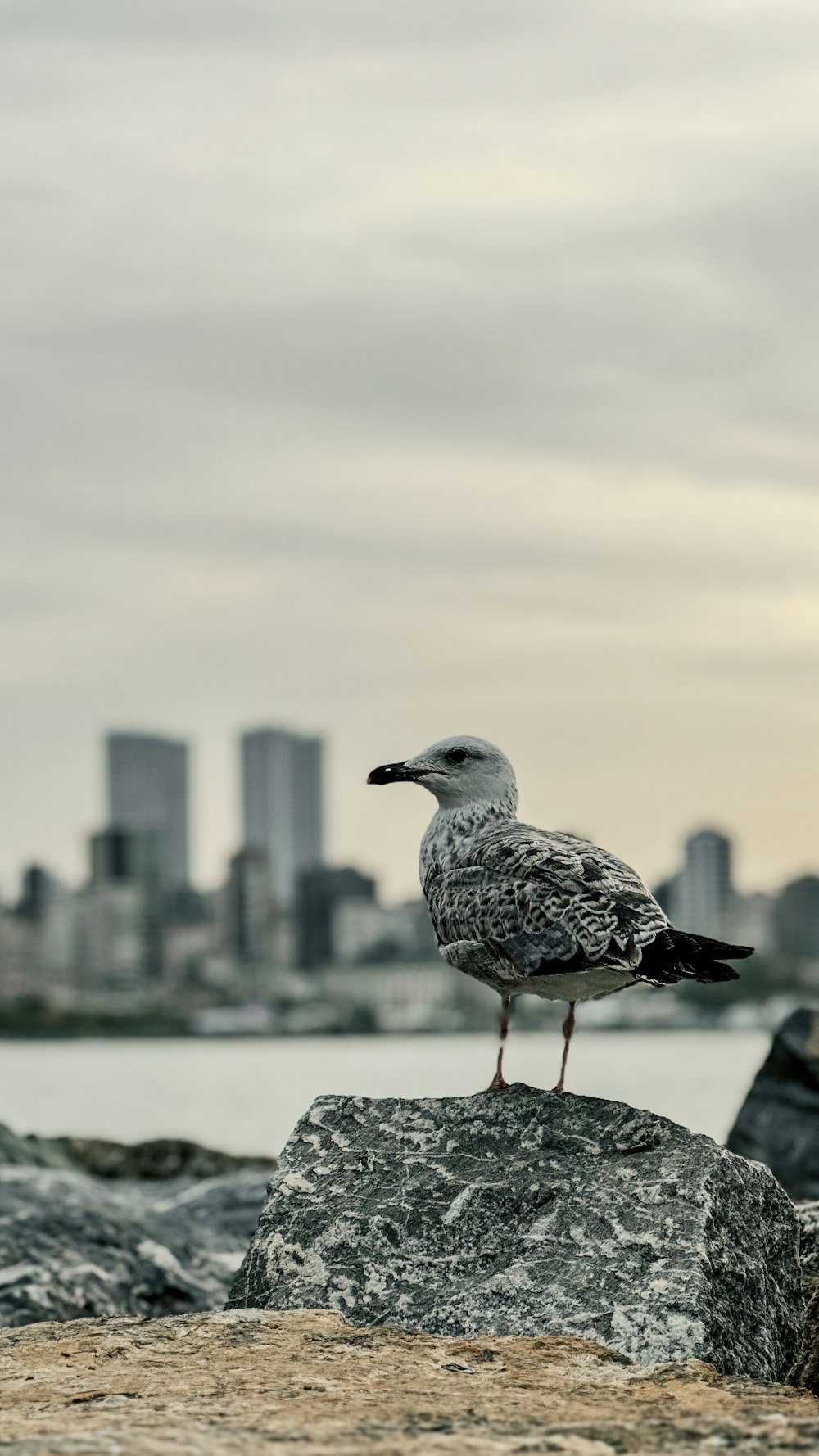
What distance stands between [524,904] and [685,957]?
2.07 ft

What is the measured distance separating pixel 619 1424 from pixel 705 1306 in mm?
1348

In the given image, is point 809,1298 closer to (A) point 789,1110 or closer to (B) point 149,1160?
(A) point 789,1110

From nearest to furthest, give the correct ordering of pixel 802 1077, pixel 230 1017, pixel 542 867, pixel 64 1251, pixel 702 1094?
pixel 542 867, pixel 64 1251, pixel 802 1077, pixel 702 1094, pixel 230 1017

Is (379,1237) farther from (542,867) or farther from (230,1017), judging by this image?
(230,1017)

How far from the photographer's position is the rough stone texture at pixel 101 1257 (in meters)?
9.80

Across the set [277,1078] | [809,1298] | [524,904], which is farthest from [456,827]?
[277,1078]

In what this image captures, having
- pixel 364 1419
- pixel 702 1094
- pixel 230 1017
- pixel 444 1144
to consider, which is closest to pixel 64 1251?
pixel 444 1144

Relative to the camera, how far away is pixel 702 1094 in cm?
6562

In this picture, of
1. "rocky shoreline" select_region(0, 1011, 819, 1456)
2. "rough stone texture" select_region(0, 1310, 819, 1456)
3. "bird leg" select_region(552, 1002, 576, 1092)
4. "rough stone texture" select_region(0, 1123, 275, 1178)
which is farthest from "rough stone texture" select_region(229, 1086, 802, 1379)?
"rough stone texture" select_region(0, 1123, 275, 1178)

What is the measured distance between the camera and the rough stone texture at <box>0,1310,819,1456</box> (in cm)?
464

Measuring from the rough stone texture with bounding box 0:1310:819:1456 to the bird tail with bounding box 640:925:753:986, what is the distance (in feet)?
4.46

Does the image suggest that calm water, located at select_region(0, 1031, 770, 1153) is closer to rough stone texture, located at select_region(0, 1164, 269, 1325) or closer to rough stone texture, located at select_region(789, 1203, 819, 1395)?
rough stone texture, located at select_region(789, 1203, 819, 1395)

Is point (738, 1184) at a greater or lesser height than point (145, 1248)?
greater

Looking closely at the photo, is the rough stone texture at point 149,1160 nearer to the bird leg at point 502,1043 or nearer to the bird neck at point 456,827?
the bird neck at point 456,827
